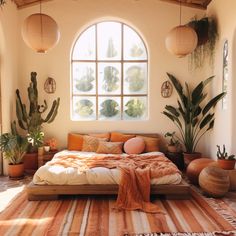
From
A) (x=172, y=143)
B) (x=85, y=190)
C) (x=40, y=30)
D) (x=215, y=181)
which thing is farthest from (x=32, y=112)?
(x=215, y=181)

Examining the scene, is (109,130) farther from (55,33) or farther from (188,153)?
(55,33)

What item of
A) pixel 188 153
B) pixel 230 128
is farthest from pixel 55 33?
pixel 188 153

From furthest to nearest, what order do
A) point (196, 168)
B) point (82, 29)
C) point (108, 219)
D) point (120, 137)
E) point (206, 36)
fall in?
point (82, 29), point (120, 137), point (206, 36), point (196, 168), point (108, 219)

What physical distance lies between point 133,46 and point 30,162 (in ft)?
10.7

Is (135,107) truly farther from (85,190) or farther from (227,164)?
(85,190)

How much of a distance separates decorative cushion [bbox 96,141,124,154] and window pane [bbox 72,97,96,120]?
2.81ft

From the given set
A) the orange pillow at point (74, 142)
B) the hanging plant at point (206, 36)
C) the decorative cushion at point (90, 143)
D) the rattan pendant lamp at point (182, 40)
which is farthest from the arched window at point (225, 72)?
the orange pillow at point (74, 142)

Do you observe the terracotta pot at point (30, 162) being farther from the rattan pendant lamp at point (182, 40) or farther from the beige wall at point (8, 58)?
the rattan pendant lamp at point (182, 40)

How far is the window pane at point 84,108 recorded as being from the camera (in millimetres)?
6438

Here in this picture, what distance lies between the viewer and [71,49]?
6.23m

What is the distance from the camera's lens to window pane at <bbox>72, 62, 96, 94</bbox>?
21.0 feet

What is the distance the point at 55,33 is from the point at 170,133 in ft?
11.3

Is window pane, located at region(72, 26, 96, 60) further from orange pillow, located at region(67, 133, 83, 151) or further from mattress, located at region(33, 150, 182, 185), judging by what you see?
mattress, located at region(33, 150, 182, 185)

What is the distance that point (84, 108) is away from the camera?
6453mm
